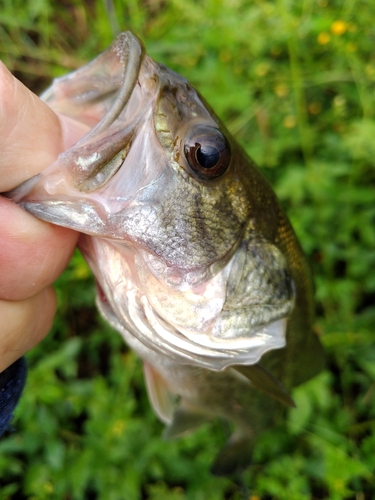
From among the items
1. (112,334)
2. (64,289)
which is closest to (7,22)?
(64,289)

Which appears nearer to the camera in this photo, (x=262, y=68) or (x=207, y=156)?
(x=207, y=156)

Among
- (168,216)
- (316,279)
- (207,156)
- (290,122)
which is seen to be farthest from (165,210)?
(290,122)

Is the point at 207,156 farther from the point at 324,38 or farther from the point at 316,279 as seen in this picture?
the point at 324,38

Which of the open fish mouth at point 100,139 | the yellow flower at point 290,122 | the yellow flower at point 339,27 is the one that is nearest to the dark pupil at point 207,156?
the open fish mouth at point 100,139

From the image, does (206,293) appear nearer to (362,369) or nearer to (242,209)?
(242,209)

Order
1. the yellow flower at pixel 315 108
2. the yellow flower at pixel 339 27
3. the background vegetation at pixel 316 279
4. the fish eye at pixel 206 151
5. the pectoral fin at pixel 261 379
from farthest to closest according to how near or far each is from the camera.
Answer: the yellow flower at pixel 315 108
the yellow flower at pixel 339 27
the background vegetation at pixel 316 279
the pectoral fin at pixel 261 379
the fish eye at pixel 206 151

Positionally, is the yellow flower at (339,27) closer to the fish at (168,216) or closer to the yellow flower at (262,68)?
the yellow flower at (262,68)
